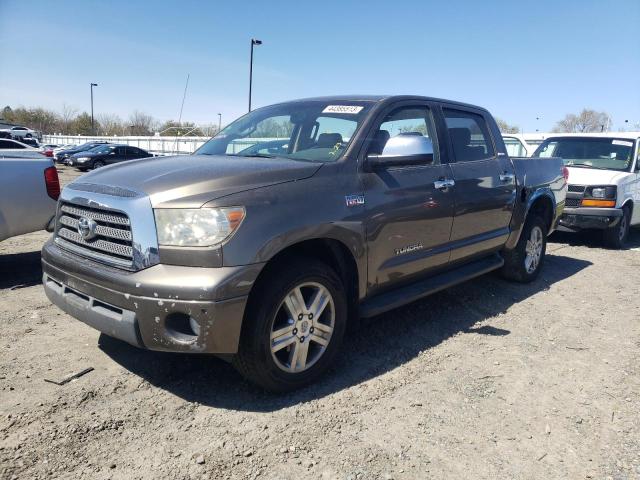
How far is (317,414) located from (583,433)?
1513 mm

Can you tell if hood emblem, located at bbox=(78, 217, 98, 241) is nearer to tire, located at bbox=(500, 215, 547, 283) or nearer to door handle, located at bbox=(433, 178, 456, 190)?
door handle, located at bbox=(433, 178, 456, 190)

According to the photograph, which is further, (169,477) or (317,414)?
(317,414)

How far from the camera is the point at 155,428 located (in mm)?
2672

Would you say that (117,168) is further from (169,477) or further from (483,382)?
(483,382)

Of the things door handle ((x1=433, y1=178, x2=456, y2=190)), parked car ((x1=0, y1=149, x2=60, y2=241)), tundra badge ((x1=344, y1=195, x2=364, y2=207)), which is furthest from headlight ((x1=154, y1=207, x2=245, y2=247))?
parked car ((x1=0, y1=149, x2=60, y2=241))

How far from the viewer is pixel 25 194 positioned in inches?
207

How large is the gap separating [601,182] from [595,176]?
19cm

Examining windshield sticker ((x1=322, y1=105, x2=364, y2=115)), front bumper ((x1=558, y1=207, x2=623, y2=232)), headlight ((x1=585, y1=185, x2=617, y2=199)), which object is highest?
windshield sticker ((x1=322, y1=105, x2=364, y2=115))

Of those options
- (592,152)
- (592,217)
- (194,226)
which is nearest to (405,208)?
(194,226)

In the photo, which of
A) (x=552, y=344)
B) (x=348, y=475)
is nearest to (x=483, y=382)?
(x=552, y=344)

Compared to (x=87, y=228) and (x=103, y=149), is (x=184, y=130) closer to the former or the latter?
(x=103, y=149)

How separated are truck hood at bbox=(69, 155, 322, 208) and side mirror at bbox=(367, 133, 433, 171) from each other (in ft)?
1.50

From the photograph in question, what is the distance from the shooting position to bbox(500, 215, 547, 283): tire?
554 cm

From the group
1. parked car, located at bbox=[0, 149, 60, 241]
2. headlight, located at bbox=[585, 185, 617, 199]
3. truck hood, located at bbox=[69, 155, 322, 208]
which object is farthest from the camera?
headlight, located at bbox=[585, 185, 617, 199]
